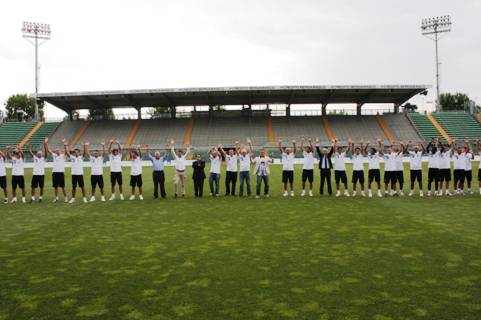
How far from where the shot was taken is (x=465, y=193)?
13.6 metres

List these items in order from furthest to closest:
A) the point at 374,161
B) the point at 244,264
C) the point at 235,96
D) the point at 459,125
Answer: the point at 459,125, the point at 235,96, the point at 374,161, the point at 244,264

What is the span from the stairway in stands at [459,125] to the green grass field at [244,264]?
39.7 m

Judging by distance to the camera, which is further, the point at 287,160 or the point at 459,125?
the point at 459,125

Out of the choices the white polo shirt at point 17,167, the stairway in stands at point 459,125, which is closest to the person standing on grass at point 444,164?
the white polo shirt at point 17,167

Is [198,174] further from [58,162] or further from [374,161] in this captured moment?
[374,161]

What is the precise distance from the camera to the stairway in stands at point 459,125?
4467cm

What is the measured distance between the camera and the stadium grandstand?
146 feet

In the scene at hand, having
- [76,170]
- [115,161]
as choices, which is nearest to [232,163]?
[115,161]

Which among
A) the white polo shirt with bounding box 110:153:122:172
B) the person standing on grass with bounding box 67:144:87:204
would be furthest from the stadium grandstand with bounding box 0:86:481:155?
the person standing on grass with bounding box 67:144:87:204

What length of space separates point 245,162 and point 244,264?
26.4 feet

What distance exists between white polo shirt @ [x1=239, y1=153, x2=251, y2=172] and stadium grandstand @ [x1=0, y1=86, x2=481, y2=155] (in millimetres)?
28592

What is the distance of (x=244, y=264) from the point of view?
583cm

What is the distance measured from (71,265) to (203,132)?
41060mm

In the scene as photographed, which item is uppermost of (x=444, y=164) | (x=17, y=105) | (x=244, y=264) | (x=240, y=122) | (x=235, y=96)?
(x=17, y=105)
